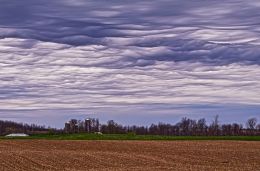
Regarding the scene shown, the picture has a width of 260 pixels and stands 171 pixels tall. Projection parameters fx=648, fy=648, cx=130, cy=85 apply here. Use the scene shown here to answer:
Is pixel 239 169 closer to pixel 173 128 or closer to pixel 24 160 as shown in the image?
pixel 24 160

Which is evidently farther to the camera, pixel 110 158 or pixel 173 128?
pixel 173 128

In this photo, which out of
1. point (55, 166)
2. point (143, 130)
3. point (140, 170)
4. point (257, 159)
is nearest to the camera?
point (140, 170)

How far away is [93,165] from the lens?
4578 cm

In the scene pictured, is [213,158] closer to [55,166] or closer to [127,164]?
[127,164]

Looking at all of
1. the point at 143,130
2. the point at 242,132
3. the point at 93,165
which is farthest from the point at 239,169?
the point at 143,130

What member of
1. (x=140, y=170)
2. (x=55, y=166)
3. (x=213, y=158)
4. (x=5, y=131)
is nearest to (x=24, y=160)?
(x=55, y=166)

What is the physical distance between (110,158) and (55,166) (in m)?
9.59

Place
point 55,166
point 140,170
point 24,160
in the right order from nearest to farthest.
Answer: point 140,170 < point 55,166 < point 24,160

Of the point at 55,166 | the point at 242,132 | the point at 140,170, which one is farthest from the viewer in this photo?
the point at 242,132

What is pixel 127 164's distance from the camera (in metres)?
46.8

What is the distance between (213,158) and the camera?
180 feet

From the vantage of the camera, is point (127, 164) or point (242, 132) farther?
point (242, 132)

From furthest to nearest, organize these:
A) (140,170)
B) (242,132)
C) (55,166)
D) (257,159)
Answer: (242,132) < (257,159) < (55,166) < (140,170)

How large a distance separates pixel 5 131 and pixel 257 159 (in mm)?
147765
